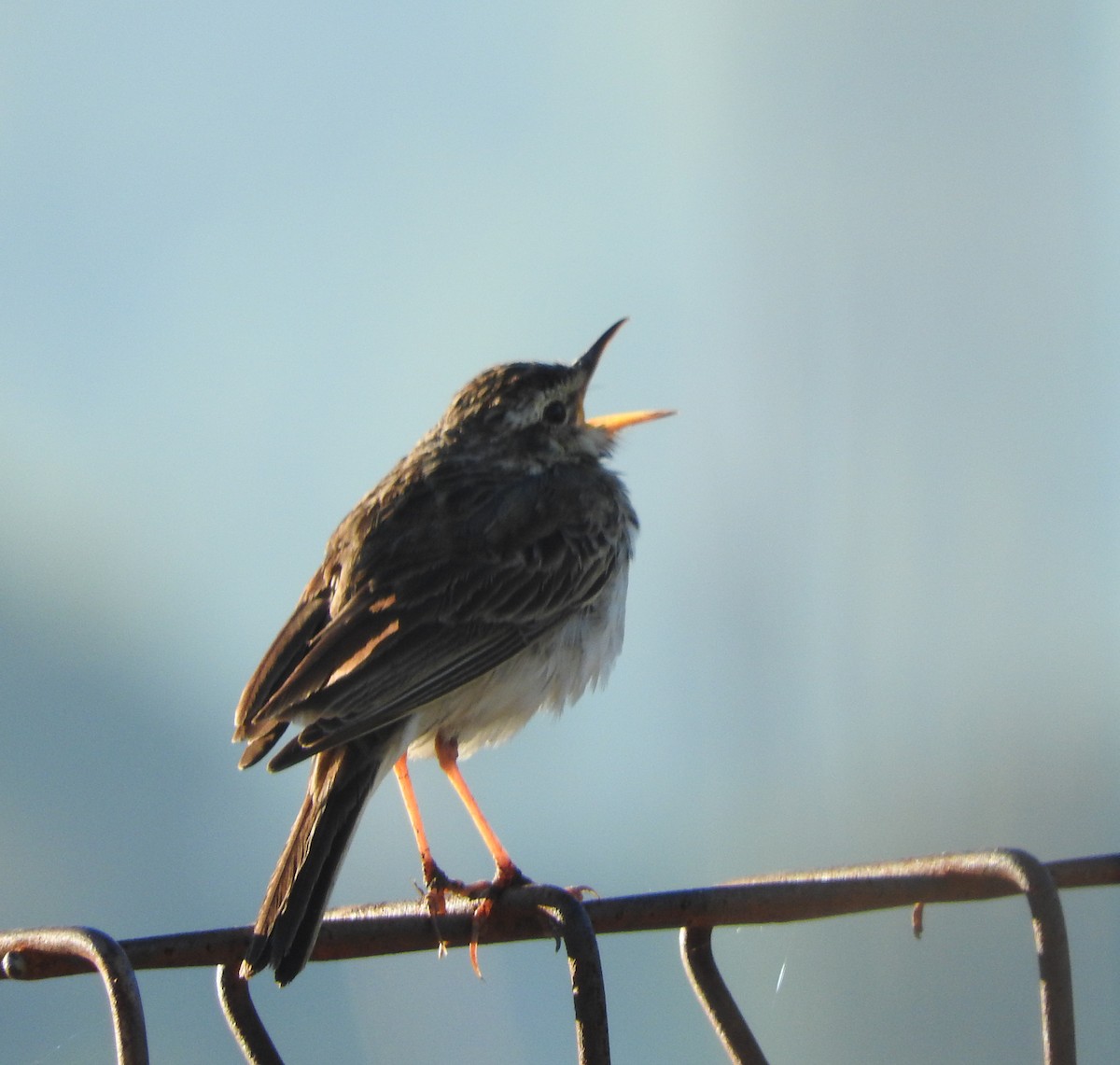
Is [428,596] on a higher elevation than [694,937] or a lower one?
higher

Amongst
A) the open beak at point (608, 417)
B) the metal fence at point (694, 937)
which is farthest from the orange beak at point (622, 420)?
the metal fence at point (694, 937)

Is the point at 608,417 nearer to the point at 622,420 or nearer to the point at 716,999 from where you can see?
the point at 622,420

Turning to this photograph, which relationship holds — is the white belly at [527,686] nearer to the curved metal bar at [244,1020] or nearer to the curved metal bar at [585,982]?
the curved metal bar at [244,1020]

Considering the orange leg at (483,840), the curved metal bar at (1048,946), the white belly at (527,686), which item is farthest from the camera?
the white belly at (527,686)

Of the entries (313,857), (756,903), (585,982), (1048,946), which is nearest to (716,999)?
(756,903)

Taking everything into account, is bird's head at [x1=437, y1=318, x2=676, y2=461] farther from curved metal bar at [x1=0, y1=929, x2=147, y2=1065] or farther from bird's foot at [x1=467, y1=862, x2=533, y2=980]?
curved metal bar at [x1=0, y1=929, x2=147, y2=1065]

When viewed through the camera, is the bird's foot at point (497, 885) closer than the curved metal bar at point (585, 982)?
No
